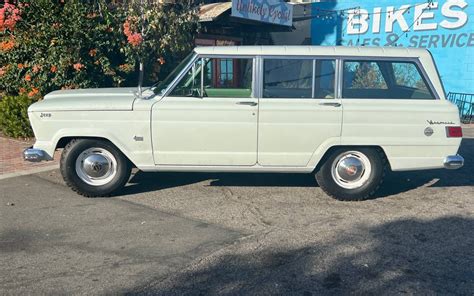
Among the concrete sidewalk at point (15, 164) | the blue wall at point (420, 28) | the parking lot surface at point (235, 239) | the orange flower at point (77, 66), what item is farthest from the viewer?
the blue wall at point (420, 28)

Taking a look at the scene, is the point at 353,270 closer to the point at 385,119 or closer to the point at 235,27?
the point at 385,119

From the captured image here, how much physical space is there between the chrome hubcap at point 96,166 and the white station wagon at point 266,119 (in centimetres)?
1

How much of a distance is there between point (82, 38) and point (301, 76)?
5138mm

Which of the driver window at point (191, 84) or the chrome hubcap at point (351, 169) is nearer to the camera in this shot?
the driver window at point (191, 84)

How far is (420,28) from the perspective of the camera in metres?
14.6

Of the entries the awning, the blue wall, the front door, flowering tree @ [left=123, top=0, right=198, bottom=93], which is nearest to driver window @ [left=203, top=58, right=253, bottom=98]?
the front door

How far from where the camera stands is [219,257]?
4.08 metres

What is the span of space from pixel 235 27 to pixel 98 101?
31.2 ft

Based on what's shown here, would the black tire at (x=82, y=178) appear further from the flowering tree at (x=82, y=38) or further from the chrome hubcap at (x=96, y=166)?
the flowering tree at (x=82, y=38)

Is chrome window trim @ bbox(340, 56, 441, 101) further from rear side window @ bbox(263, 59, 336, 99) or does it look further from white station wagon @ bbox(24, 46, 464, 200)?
rear side window @ bbox(263, 59, 336, 99)

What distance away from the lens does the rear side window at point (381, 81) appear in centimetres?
557

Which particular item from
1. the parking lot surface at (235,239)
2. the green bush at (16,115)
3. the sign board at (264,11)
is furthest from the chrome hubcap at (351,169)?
the sign board at (264,11)

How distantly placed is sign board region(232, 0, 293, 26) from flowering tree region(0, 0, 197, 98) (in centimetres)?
295

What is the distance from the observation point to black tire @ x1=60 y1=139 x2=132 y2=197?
5.57 m
